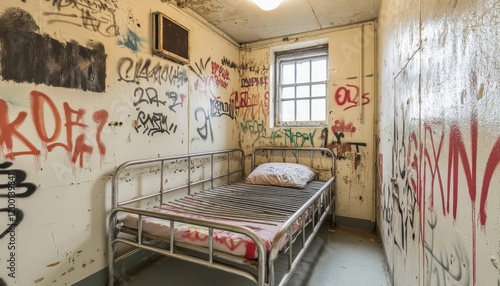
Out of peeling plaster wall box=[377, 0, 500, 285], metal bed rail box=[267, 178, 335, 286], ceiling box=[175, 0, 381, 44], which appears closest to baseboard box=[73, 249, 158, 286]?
metal bed rail box=[267, 178, 335, 286]

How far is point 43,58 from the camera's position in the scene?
163 cm

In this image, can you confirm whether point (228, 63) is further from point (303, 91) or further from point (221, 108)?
point (303, 91)

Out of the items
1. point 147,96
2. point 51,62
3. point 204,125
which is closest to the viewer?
point 51,62

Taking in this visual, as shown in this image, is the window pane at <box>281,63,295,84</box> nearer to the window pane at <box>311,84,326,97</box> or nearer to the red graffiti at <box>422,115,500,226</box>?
the window pane at <box>311,84,326,97</box>

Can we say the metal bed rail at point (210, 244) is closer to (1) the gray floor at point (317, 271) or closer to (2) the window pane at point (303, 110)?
(1) the gray floor at point (317, 271)

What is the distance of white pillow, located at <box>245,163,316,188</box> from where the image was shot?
306 centimetres

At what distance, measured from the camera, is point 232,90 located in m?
3.86

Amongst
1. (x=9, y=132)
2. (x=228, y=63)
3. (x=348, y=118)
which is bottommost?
(x=9, y=132)

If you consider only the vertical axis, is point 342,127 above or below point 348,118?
below

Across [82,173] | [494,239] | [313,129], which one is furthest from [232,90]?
[494,239]

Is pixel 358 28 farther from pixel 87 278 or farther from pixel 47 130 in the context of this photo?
pixel 87 278

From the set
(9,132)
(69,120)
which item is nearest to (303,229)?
(69,120)

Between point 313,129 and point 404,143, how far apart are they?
6.74 ft

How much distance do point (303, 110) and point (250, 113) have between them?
0.82 m
